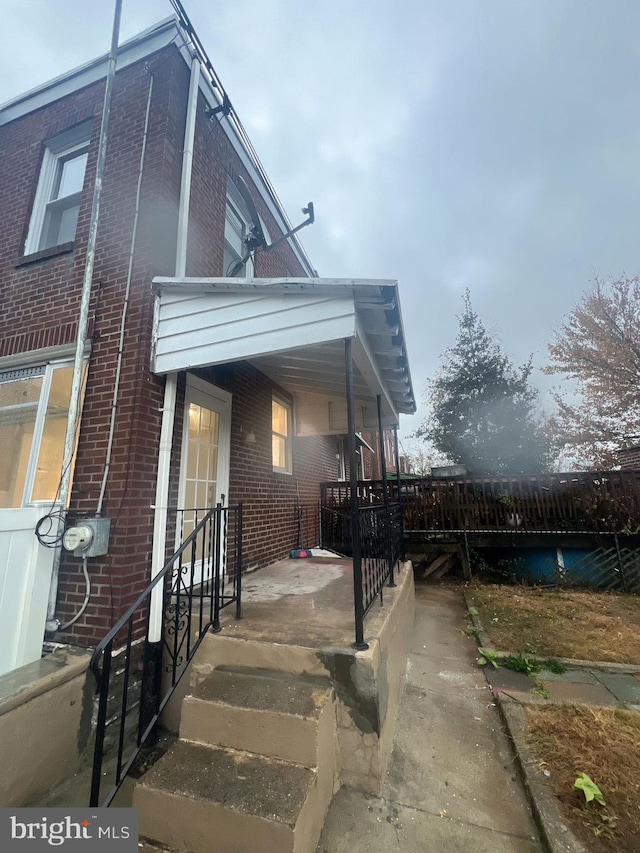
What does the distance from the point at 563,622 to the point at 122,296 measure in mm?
6486

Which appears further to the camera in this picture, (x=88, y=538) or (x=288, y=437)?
(x=288, y=437)

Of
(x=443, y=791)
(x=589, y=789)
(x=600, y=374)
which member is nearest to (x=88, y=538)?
(x=443, y=791)

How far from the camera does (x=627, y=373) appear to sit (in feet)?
33.9

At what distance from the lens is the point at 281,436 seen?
6039 millimetres

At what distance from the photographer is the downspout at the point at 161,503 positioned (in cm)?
270

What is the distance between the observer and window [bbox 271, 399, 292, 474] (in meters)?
5.78

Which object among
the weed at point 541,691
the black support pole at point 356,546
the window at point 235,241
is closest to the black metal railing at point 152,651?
the black support pole at point 356,546

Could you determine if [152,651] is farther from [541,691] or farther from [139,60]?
[139,60]

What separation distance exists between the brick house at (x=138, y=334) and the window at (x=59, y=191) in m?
0.02

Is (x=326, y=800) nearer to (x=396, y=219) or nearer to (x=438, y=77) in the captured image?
(x=438, y=77)

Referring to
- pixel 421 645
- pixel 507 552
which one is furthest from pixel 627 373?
pixel 421 645

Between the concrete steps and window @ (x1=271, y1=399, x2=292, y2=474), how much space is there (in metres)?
3.67

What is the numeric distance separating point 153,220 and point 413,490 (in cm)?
706

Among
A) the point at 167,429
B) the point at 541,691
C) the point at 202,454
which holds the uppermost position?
the point at 167,429
